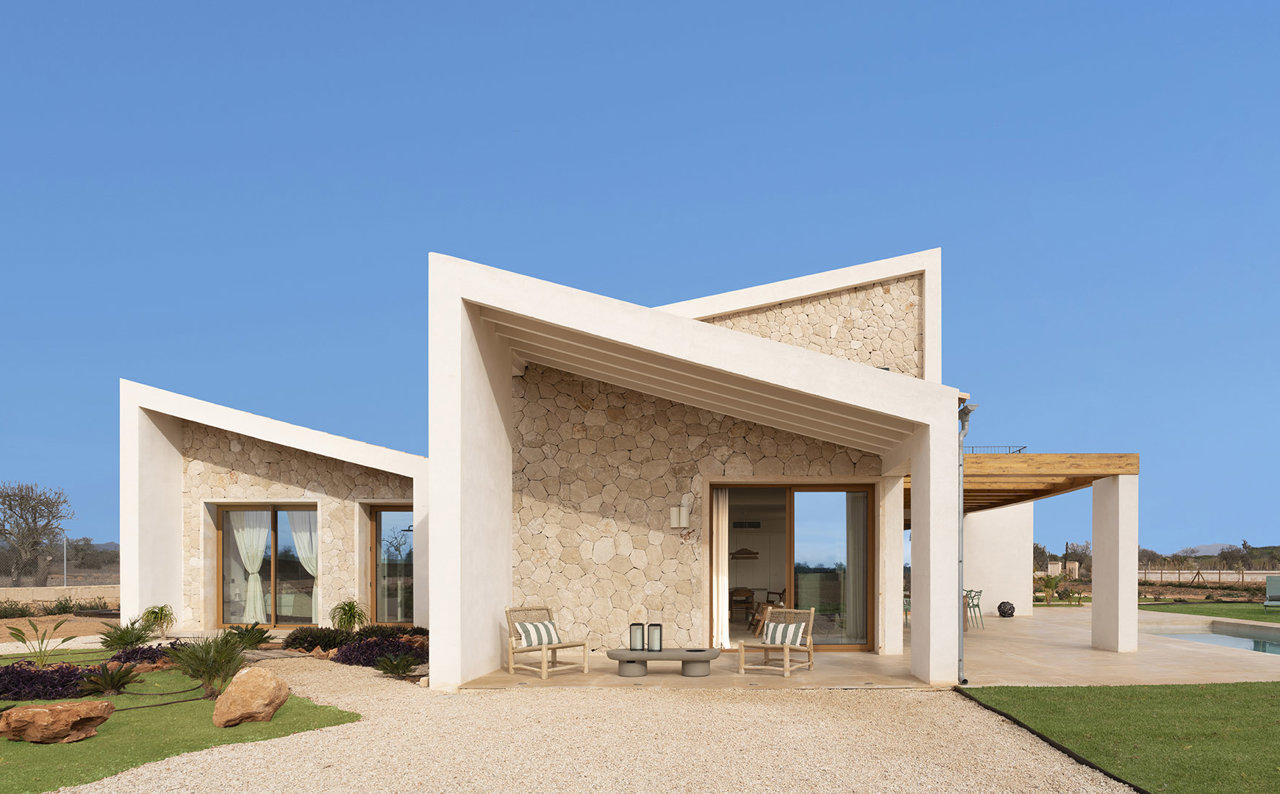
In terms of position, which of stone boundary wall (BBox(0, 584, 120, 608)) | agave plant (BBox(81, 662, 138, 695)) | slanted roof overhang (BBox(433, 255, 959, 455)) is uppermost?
slanted roof overhang (BBox(433, 255, 959, 455))

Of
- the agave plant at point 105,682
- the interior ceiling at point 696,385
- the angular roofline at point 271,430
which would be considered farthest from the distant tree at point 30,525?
the interior ceiling at point 696,385

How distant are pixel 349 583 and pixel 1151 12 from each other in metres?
32.0

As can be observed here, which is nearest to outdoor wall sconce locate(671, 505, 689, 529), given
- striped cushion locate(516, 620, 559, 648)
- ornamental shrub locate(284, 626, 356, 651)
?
A: striped cushion locate(516, 620, 559, 648)

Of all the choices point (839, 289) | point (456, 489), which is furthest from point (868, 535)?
point (456, 489)

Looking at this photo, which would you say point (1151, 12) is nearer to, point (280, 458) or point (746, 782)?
point (280, 458)

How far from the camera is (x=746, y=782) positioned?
5801 millimetres

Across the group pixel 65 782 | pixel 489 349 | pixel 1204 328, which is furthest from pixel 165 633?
pixel 1204 328

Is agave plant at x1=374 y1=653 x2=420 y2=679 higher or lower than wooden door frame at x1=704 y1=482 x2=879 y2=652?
lower

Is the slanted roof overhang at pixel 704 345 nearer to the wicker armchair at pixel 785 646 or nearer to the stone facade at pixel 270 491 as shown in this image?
the wicker armchair at pixel 785 646

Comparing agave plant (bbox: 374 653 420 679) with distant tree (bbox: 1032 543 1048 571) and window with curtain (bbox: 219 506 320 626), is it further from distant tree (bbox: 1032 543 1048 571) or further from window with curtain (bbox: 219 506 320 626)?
distant tree (bbox: 1032 543 1048 571)

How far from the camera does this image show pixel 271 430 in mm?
14398

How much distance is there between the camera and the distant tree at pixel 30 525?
103 ft

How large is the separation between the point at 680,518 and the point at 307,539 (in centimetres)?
684

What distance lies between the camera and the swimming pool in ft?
50.2
